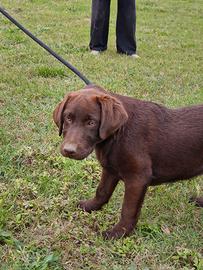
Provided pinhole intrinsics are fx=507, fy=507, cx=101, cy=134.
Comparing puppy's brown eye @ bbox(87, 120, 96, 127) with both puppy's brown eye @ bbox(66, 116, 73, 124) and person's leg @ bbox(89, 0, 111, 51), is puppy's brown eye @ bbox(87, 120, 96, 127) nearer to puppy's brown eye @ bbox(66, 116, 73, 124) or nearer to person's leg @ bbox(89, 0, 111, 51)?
puppy's brown eye @ bbox(66, 116, 73, 124)

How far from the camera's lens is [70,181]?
3936 millimetres

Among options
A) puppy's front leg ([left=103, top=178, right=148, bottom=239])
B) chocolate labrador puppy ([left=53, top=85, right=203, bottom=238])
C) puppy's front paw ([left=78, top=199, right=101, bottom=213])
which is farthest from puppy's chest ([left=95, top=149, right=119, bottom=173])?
puppy's front paw ([left=78, top=199, right=101, bottom=213])

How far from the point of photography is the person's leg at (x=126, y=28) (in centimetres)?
796

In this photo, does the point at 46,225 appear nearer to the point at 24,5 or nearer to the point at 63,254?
the point at 63,254

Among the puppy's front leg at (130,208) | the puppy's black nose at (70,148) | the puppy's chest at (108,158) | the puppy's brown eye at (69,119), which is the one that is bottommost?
the puppy's front leg at (130,208)

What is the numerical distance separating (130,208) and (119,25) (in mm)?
5370

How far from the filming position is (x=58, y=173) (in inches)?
159

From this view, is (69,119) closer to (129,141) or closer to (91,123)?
(91,123)

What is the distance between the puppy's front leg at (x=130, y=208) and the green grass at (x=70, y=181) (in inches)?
2.7

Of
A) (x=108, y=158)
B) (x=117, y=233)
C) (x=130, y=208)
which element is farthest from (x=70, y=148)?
(x=117, y=233)

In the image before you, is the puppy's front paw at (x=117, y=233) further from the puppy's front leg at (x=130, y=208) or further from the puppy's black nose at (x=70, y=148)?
the puppy's black nose at (x=70, y=148)

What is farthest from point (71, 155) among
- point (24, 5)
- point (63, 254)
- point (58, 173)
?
point (24, 5)

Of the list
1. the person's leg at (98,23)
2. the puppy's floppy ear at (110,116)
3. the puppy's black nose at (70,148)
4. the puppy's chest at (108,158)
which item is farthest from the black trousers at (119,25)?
the puppy's black nose at (70,148)

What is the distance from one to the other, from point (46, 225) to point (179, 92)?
3.38m
